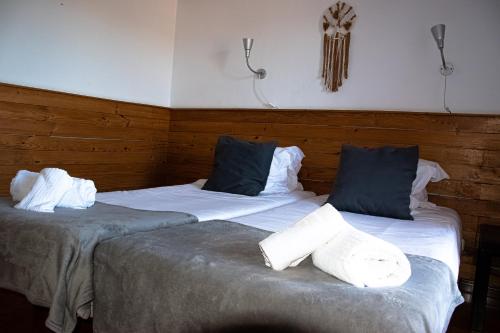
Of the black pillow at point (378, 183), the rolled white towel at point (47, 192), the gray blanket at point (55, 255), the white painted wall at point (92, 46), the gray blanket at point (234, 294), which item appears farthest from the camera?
the white painted wall at point (92, 46)

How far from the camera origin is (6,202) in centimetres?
160

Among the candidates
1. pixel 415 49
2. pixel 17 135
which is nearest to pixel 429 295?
pixel 415 49

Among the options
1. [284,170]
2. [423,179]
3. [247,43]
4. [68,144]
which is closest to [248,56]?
[247,43]

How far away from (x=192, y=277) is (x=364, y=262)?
45 centimetres

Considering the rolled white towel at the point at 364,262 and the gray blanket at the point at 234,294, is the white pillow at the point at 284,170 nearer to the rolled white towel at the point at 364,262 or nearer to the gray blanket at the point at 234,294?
the gray blanket at the point at 234,294

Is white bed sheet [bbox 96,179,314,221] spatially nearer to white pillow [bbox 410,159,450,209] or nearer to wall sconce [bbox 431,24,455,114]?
white pillow [bbox 410,159,450,209]

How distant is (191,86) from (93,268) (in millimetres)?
2382

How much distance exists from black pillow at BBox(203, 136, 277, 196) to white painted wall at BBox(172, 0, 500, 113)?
0.55m

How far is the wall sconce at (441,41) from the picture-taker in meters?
2.12

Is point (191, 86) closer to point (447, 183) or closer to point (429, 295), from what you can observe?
point (447, 183)

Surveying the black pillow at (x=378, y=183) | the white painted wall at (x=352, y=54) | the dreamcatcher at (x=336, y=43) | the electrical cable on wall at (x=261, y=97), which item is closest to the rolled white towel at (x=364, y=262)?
the black pillow at (x=378, y=183)

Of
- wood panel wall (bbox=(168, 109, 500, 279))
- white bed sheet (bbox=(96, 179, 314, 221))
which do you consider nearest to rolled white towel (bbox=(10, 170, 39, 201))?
white bed sheet (bbox=(96, 179, 314, 221))

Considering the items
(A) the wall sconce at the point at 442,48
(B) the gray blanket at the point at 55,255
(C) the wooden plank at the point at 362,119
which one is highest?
(A) the wall sconce at the point at 442,48

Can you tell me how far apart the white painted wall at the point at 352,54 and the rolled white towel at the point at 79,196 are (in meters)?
1.65
